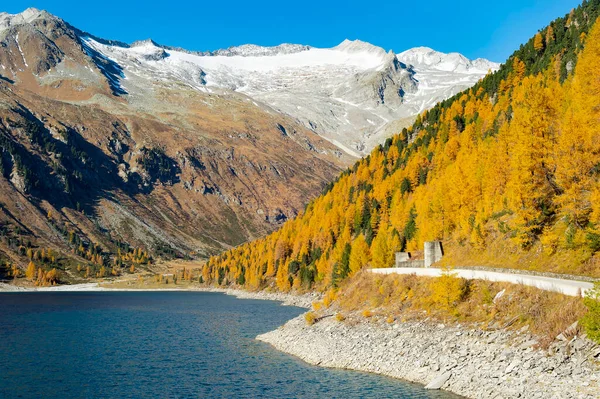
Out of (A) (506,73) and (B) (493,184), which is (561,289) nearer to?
(B) (493,184)

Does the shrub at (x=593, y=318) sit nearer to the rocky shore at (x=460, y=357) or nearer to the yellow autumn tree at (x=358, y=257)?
the rocky shore at (x=460, y=357)

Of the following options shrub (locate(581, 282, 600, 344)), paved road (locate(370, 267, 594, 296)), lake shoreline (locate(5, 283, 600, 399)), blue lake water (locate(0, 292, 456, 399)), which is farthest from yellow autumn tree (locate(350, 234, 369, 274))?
shrub (locate(581, 282, 600, 344))

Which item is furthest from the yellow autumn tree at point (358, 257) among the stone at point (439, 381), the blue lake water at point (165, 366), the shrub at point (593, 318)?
the shrub at point (593, 318)

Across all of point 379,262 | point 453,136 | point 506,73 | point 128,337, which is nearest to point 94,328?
point 128,337

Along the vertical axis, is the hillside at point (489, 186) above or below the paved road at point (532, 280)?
above

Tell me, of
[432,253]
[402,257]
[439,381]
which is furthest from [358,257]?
[439,381]

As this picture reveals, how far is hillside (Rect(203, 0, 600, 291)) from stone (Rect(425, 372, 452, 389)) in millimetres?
13398

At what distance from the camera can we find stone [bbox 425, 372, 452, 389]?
112ft

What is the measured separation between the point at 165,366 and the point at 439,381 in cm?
3051

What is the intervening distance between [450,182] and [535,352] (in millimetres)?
45266

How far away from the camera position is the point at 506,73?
119 meters

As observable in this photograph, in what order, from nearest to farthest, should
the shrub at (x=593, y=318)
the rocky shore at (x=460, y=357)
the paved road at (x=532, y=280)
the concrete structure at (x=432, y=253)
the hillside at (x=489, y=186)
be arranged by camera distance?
the shrub at (x=593, y=318), the rocky shore at (x=460, y=357), the paved road at (x=532, y=280), the hillside at (x=489, y=186), the concrete structure at (x=432, y=253)

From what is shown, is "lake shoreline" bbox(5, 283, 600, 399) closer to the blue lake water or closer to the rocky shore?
the rocky shore

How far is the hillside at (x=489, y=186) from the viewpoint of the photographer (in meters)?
41.2
